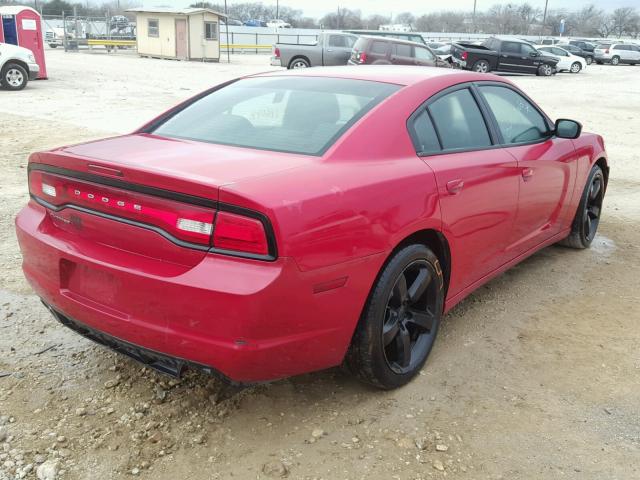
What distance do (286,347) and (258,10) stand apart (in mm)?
113031

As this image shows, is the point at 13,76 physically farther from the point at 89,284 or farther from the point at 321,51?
the point at 89,284

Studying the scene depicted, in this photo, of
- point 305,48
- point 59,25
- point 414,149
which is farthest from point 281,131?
point 59,25

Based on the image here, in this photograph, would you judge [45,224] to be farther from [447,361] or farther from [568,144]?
[568,144]

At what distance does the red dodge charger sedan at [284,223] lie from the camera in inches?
89.0

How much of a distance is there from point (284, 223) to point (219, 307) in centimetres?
38

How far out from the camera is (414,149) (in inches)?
117

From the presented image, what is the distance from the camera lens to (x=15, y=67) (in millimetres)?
16062

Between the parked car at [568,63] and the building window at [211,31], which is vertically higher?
the building window at [211,31]

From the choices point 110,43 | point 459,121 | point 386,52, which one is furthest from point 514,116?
point 110,43

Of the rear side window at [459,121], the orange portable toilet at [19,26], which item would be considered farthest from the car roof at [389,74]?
the orange portable toilet at [19,26]

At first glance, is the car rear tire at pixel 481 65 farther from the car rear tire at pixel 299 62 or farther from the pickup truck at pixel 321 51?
the car rear tire at pixel 299 62

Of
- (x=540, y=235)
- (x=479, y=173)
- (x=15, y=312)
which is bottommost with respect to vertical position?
(x=15, y=312)

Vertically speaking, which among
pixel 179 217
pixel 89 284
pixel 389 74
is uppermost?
pixel 389 74

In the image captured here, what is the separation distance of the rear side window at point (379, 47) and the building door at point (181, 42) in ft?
55.1
